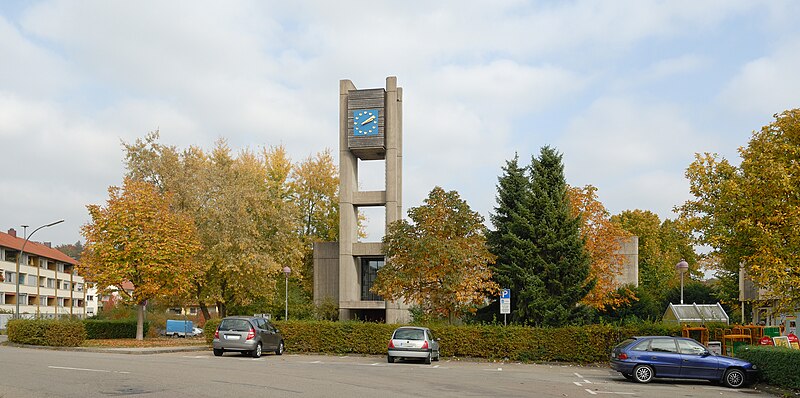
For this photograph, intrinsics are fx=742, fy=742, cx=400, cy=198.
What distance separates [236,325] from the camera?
1126 inches

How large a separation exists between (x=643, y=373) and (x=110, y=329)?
29647mm

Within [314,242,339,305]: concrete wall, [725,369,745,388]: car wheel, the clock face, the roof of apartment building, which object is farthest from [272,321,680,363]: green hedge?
the roof of apartment building

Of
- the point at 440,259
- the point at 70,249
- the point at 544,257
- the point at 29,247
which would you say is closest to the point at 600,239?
the point at 544,257

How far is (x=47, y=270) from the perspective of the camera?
91.4m

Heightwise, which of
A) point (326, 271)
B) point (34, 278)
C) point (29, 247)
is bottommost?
point (34, 278)

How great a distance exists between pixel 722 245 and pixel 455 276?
37.6 ft

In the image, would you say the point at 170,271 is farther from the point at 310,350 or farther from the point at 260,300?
the point at 260,300

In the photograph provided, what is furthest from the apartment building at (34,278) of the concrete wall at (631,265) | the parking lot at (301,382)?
the parking lot at (301,382)

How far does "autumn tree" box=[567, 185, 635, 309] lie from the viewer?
154ft

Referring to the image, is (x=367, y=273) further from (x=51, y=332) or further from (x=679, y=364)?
(x=679, y=364)

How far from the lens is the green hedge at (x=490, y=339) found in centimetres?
2909

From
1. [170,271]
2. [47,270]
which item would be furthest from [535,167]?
[47,270]

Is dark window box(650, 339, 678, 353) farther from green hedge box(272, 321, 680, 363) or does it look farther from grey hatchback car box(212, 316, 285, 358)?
grey hatchback car box(212, 316, 285, 358)

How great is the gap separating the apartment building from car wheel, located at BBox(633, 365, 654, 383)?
6369cm
